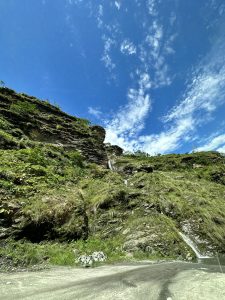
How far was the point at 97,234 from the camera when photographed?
29.2m

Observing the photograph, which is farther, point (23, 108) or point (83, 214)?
point (23, 108)

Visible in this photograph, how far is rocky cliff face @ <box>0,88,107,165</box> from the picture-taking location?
2315 inches

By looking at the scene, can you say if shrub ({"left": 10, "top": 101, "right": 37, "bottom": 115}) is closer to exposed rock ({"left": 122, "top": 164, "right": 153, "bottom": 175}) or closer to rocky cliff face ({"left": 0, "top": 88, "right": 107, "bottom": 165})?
rocky cliff face ({"left": 0, "top": 88, "right": 107, "bottom": 165})

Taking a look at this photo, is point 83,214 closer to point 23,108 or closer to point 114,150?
point 23,108

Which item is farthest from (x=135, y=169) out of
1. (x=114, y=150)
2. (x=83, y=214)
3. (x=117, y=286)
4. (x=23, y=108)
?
(x=117, y=286)

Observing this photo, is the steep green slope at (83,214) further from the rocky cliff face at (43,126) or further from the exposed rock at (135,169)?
the exposed rock at (135,169)

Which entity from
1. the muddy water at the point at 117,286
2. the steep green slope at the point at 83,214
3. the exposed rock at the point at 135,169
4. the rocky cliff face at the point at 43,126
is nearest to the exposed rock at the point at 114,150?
the rocky cliff face at the point at 43,126

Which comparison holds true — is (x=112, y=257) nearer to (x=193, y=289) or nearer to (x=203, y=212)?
(x=193, y=289)

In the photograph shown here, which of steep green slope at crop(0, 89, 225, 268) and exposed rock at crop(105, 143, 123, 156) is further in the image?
exposed rock at crop(105, 143, 123, 156)

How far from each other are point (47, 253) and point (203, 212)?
89.5ft

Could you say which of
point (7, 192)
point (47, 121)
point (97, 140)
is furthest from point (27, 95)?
point (7, 192)

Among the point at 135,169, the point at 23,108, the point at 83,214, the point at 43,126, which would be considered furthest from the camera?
the point at 135,169

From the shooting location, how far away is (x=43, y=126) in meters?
65.3

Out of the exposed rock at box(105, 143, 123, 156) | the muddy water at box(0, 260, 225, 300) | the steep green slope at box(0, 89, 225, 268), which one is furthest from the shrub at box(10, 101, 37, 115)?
the muddy water at box(0, 260, 225, 300)
